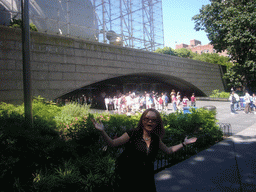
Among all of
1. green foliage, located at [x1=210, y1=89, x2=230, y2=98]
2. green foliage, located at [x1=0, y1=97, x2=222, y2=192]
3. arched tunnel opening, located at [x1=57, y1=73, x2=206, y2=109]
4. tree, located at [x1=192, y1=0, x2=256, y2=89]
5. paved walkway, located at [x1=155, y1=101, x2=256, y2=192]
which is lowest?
paved walkway, located at [x1=155, y1=101, x2=256, y2=192]

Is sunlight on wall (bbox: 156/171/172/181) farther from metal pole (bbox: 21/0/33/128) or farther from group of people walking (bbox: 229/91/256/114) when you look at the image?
group of people walking (bbox: 229/91/256/114)

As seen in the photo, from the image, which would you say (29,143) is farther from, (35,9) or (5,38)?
(35,9)

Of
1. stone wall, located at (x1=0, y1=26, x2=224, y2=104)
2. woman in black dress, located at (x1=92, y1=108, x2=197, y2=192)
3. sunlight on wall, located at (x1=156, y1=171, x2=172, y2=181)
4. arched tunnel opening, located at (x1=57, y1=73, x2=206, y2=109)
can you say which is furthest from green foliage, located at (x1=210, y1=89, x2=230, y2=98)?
woman in black dress, located at (x1=92, y1=108, x2=197, y2=192)

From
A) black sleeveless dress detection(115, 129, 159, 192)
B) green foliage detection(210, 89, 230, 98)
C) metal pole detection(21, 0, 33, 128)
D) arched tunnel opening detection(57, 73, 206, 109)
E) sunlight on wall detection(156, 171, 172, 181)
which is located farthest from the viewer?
green foliage detection(210, 89, 230, 98)

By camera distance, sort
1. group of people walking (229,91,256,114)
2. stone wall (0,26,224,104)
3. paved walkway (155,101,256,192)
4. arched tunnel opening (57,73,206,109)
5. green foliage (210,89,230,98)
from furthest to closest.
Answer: green foliage (210,89,230,98) < arched tunnel opening (57,73,206,109) < group of people walking (229,91,256,114) < stone wall (0,26,224,104) < paved walkway (155,101,256,192)

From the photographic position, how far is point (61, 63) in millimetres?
15711

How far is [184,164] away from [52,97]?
12.3m

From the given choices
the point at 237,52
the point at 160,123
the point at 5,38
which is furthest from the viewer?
the point at 237,52

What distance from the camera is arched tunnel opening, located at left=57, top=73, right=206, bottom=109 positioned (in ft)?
82.3

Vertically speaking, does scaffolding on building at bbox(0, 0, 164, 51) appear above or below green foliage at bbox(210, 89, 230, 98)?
above

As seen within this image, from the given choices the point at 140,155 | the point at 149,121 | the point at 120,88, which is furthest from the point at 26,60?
the point at 120,88

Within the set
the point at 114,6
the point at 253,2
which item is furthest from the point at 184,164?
the point at 253,2

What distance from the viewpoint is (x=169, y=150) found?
109 inches

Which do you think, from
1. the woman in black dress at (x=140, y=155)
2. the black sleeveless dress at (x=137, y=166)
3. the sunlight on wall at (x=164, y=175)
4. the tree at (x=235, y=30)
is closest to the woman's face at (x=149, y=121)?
the woman in black dress at (x=140, y=155)
